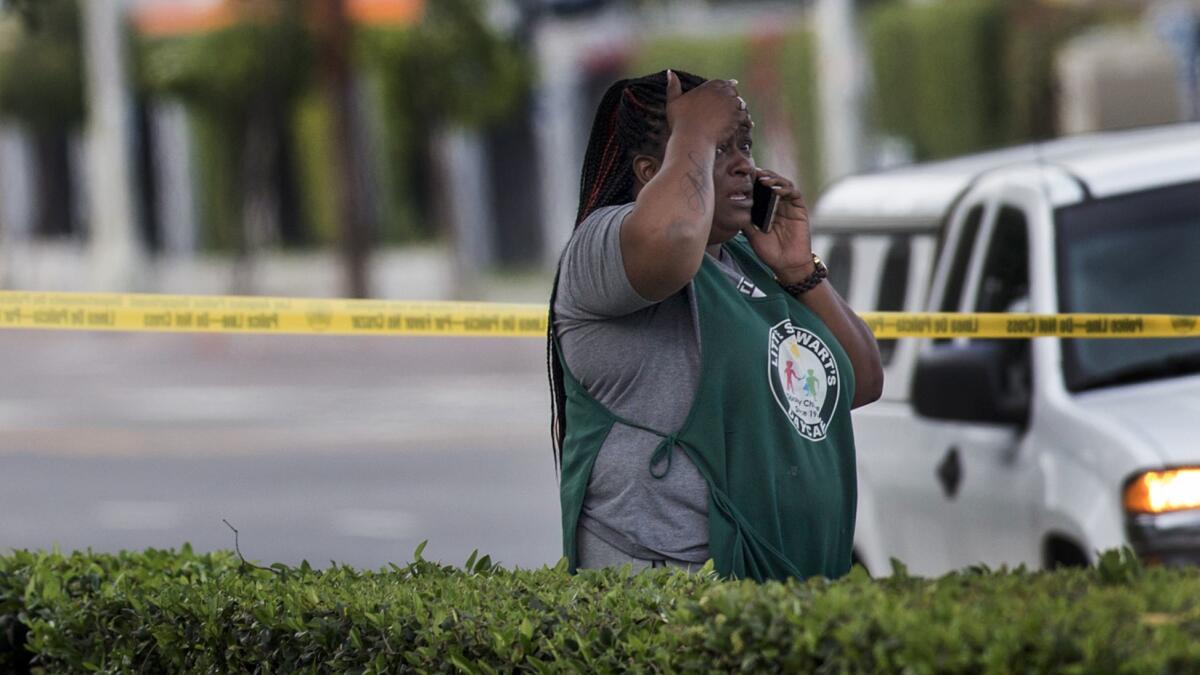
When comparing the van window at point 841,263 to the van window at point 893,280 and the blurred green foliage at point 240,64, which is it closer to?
the van window at point 893,280

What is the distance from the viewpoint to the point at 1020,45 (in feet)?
87.0

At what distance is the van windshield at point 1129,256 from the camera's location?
19.5ft

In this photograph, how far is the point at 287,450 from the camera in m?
17.4

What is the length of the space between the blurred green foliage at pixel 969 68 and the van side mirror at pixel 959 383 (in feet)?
66.4

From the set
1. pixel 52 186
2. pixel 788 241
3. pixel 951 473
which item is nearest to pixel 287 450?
pixel 951 473

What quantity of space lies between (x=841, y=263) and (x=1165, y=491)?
6.83 feet

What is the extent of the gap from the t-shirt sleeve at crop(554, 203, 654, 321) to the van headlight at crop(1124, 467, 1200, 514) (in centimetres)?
221

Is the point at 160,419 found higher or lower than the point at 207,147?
lower

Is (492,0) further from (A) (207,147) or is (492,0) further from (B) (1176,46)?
(B) (1176,46)

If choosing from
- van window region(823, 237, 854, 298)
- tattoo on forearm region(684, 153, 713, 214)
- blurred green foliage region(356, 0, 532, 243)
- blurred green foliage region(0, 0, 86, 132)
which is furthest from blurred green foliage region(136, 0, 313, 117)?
tattoo on forearm region(684, 153, 713, 214)

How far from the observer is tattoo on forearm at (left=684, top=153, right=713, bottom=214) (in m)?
3.39

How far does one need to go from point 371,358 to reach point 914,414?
816 inches

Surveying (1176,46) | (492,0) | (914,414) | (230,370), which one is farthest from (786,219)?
(492,0)

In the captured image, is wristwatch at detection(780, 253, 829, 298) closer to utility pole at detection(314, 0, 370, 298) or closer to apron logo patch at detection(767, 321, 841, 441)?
apron logo patch at detection(767, 321, 841, 441)
